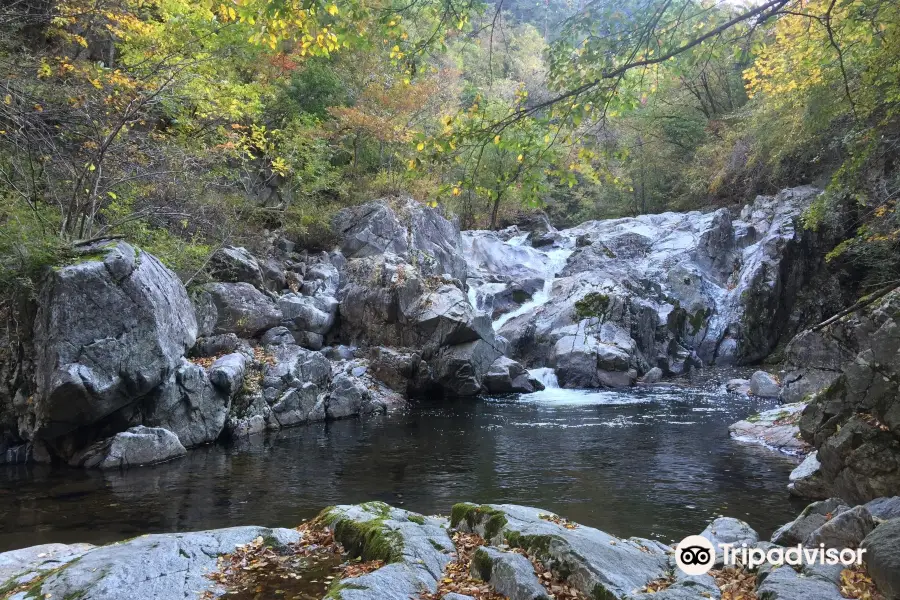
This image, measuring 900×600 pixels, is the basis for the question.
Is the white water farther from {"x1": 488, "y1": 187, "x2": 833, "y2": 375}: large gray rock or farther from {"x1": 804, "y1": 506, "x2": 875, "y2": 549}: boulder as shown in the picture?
{"x1": 804, "y1": 506, "x2": 875, "y2": 549}: boulder

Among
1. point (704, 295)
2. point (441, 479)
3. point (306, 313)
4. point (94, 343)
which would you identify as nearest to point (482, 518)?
point (441, 479)

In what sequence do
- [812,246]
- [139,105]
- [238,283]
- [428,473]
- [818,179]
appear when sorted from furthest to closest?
[818,179], [812,246], [238,283], [139,105], [428,473]

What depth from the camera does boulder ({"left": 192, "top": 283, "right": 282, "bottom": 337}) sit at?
16.1 meters

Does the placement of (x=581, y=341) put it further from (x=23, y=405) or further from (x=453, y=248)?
(x=23, y=405)

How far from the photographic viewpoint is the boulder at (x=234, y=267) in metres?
18.0

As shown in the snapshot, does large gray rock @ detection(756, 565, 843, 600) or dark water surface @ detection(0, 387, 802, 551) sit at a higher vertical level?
large gray rock @ detection(756, 565, 843, 600)

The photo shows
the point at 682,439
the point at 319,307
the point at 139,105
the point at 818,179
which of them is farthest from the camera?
the point at 818,179

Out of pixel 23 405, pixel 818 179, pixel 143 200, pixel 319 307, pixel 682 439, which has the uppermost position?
pixel 818 179

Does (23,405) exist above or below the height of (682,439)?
above

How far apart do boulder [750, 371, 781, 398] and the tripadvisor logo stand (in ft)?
40.3

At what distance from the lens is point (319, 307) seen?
1991cm

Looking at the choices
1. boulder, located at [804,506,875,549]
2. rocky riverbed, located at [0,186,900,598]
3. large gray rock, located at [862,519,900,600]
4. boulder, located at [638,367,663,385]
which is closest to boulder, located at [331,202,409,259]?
rocky riverbed, located at [0,186,900,598]

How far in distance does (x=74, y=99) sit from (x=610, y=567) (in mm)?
12042

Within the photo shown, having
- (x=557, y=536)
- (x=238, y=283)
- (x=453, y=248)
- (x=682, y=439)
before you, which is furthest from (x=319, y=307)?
(x=557, y=536)
